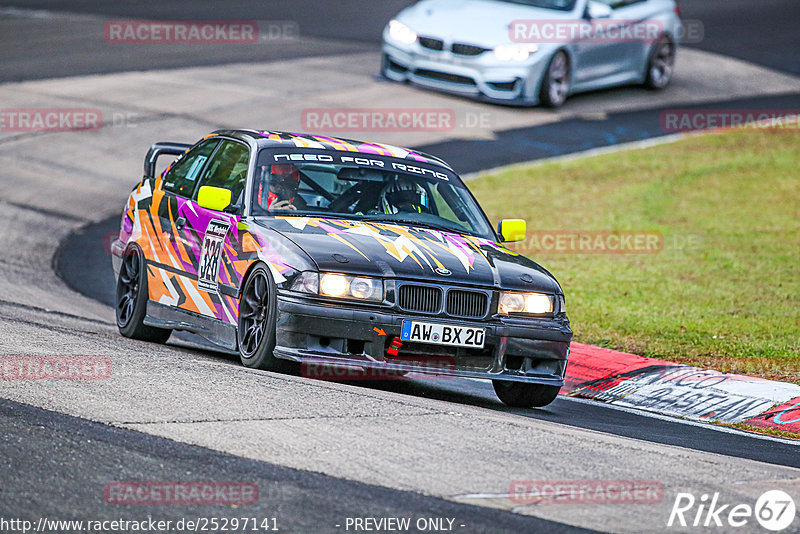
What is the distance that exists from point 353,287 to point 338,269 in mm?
140

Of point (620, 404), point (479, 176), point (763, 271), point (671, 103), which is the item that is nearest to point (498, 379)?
point (620, 404)

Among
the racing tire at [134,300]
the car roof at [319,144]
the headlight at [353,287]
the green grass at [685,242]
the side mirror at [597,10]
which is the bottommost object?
the green grass at [685,242]

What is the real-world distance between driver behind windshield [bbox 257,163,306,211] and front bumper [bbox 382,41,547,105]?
11870 mm

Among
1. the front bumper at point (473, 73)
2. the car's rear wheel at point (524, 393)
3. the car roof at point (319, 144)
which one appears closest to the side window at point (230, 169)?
the car roof at point (319, 144)

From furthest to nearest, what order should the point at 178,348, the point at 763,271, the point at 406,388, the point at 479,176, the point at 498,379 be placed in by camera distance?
1. the point at 479,176
2. the point at 763,271
3. the point at 178,348
4. the point at 406,388
5. the point at 498,379

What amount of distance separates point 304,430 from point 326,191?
2.92 metres

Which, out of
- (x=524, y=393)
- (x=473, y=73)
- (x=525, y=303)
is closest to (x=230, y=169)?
(x=525, y=303)

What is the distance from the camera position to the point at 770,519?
5680 mm

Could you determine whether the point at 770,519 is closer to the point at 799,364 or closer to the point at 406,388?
the point at 406,388

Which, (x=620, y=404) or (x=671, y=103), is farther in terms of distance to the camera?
(x=671, y=103)

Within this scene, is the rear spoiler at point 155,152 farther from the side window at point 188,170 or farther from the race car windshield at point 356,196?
the race car windshield at point 356,196

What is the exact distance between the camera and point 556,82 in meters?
21.6

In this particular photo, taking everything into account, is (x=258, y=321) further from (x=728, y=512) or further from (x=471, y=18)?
(x=471, y=18)

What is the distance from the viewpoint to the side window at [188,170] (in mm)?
9938
